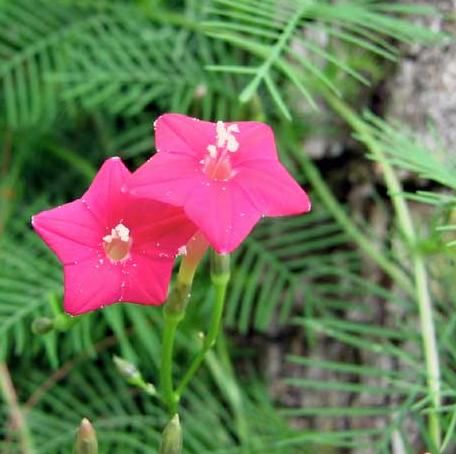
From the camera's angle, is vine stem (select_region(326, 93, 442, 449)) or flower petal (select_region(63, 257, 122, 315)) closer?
flower petal (select_region(63, 257, 122, 315))

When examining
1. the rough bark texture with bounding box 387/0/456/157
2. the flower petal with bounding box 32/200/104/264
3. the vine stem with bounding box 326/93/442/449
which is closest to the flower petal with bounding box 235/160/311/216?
the flower petal with bounding box 32/200/104/264

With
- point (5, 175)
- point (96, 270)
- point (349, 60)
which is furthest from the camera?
point (5, 175)

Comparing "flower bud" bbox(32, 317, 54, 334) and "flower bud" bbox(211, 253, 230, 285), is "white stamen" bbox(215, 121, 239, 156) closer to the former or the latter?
"flower bud" bbox(211, 253, 230, 285)

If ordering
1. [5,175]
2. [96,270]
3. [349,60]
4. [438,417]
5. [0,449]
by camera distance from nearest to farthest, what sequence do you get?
1. [96,270]
2. [438,417]
3. [0,449]
4. [349,60]
5. [5,175]

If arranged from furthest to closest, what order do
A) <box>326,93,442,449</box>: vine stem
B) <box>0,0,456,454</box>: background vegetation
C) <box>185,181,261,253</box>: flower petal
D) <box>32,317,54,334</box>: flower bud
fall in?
<box>0,0,456,454</box>: background vegetation, <box>326,93,442,449</box>: vine stem, <box>32,317,54,334</box>: flower bud, <box>185,181,261,253</box>: flower petal

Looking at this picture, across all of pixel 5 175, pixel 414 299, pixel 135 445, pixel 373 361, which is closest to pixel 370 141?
pixel 414 299

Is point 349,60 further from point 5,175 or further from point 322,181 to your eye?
point 5,175
